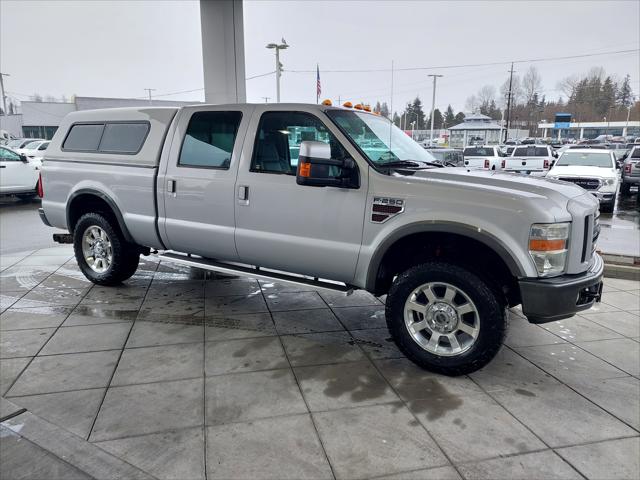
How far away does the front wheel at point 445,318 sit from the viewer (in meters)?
3.44

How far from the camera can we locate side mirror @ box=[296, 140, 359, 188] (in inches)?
141

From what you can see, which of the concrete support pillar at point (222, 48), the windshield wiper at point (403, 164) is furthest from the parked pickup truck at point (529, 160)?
the windshield wiper at point (403, 164)

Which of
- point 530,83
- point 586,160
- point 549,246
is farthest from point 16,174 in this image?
point 530,83

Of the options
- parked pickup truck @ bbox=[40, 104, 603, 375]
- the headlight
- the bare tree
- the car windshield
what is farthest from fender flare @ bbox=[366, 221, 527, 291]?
the bare tree

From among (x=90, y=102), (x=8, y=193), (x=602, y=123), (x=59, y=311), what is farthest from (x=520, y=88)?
(x=59, y=311)

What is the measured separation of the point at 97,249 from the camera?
5723 millimetres

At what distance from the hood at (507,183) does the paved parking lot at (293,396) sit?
1430 millimetres

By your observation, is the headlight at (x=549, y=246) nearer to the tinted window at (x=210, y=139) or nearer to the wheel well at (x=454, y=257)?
the wheel well at (x=454, y=257)

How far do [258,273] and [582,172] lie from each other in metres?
11.4

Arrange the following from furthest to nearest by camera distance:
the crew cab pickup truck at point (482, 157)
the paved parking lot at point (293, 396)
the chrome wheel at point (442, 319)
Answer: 1. the crew cab pickup truck at point (482, 157)
2. the chrome wheel at point (442, 319)
3. the paved parking lot at point (293, 396)

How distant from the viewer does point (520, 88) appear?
75.1 metres

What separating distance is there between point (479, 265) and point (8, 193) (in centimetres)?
1359

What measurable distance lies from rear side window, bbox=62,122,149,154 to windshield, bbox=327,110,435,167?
2314 mm

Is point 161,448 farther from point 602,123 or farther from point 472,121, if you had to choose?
point 602,123
